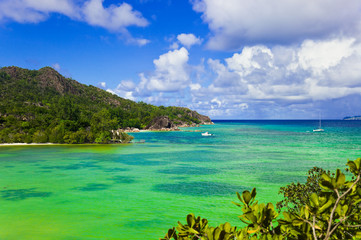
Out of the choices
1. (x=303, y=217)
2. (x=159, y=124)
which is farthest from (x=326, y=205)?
(x=159, y=124)

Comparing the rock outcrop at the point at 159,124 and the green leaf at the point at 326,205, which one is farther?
the rock outcrop at the point at 159,124

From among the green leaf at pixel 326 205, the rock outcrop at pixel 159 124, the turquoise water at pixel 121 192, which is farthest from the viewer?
the rock outcrop at pixel 159 124

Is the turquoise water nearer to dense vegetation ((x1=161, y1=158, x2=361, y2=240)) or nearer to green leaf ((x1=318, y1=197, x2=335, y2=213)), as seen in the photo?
dense vegetation ((x1=161, y1=158, x2=361, y2=240))

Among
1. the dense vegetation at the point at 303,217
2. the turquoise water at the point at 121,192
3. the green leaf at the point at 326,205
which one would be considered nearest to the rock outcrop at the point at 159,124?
the turquoise water at the point at 121,192

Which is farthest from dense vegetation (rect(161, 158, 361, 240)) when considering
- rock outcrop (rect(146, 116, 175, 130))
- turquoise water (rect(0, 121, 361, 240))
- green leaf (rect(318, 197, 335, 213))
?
rock outcrop (rect(146, 116, 175, 130))

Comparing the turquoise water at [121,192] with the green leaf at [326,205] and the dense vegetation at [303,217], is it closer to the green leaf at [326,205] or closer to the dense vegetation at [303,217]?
the dense vegetation at [303,217]

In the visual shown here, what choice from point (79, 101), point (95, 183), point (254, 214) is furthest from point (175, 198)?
point (79, 101)

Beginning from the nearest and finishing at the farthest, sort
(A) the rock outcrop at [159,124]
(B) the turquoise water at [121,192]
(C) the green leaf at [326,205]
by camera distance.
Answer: (C) the green leaf at [326,205] < (B) the turquoise water at [121,192] < (A) the rock outcrop at [159,124]

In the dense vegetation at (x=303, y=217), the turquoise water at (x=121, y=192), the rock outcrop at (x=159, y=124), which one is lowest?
the turquoise water at (x=121, y=192)

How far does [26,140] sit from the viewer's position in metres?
55.7

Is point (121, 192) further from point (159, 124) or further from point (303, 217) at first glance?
point (159, 124)

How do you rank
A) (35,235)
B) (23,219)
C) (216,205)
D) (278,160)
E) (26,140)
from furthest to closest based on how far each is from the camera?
1. (26,140)
2. (278,160)
3. (216,205)
4. (23,219)
5. (35,235)

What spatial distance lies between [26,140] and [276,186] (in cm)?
5459

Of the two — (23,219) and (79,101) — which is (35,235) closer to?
(23,219)
